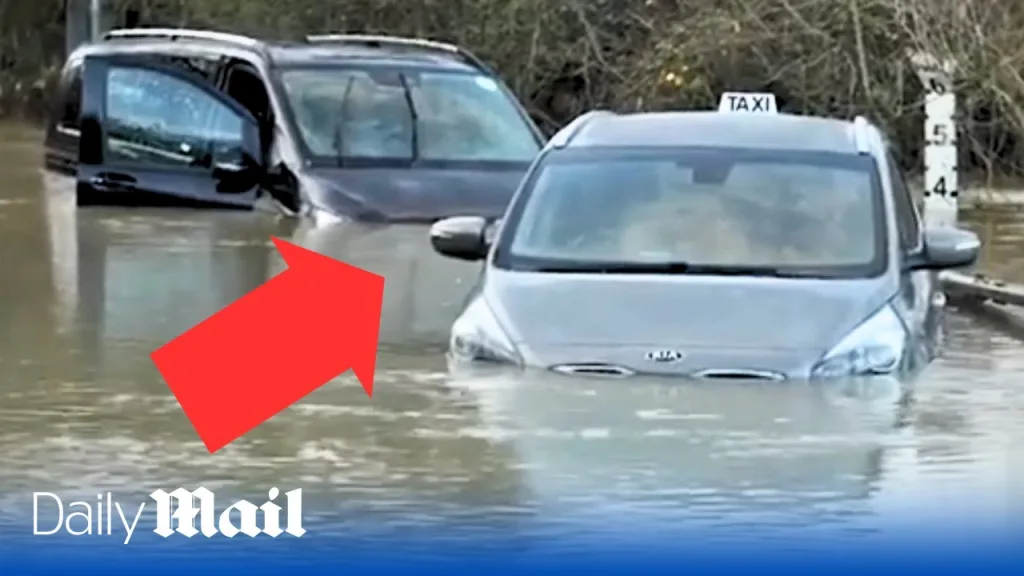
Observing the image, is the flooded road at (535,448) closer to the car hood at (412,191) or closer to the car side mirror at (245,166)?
the car hood at (412,191)

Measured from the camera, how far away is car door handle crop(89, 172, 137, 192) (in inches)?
732

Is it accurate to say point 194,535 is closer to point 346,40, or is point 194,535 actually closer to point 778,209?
point 778,209

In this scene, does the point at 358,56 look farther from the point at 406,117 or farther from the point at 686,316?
the point at 686,316

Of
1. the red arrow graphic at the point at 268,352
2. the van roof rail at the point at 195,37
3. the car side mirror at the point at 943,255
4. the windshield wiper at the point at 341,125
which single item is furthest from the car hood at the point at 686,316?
the van roof rail at the point at 195,37

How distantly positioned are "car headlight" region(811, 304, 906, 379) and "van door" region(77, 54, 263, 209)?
28.3 feet

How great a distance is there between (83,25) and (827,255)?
28.1 metres

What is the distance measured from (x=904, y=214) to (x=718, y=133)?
913mm

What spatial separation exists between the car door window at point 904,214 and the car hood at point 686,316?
754mm

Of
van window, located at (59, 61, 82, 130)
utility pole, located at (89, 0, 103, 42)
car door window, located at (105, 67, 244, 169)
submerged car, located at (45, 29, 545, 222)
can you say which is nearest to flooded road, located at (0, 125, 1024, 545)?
submerged car, located at (45, 29, 545, 222)

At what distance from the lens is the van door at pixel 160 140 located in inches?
708

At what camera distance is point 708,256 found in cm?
1027

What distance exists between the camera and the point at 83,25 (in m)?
37.0

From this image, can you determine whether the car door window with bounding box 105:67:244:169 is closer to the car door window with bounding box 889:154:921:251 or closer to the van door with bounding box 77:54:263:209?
the van door with bounding box 77:54:263:209

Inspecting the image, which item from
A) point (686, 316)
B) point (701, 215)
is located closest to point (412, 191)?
point (701, 215)
